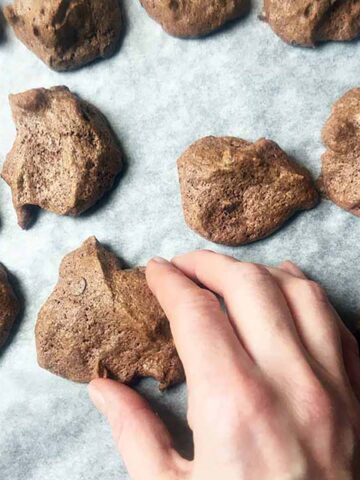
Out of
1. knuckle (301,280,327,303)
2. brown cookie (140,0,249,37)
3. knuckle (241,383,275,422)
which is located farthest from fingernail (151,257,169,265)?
brown cookie (140,0,249,37)

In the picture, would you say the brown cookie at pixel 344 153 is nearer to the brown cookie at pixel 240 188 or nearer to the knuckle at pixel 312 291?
the brown cookie at pixel 240 188

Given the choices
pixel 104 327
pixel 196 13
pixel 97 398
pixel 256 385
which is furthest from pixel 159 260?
pixel 196 13

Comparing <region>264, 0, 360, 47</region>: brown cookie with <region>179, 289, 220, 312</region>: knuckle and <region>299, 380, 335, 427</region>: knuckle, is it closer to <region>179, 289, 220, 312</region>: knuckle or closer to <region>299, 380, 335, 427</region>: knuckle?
<region>179, 289, 220, 312</region>: knuckle

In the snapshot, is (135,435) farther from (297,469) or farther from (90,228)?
(90,228)

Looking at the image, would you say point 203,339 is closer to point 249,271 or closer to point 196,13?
point 249,271

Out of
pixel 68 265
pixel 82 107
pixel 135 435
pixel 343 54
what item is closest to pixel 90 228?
pixel 68 265

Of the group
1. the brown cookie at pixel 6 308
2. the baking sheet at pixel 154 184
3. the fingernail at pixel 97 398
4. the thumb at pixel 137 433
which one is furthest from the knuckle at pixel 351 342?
the brown cookie at pixel 6 308
